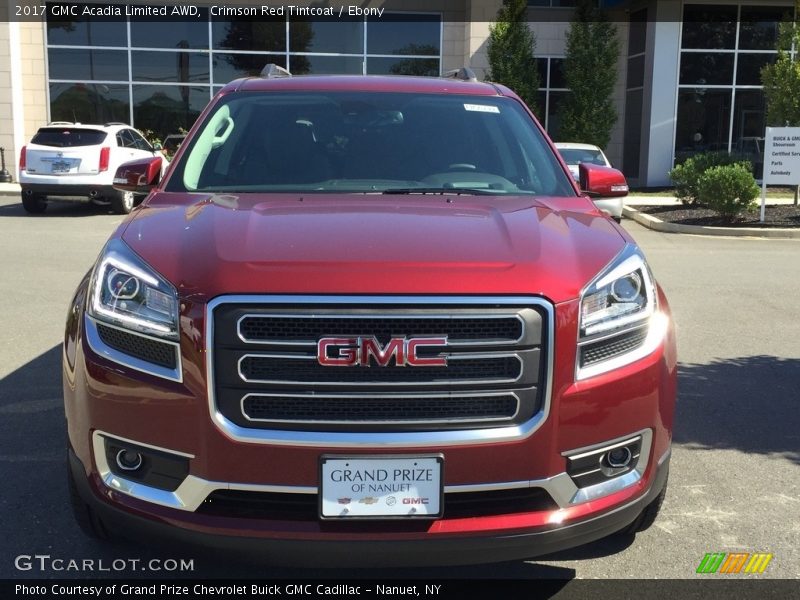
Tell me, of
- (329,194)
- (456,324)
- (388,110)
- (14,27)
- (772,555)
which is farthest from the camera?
(14,27)

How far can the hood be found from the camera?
2.54 meters

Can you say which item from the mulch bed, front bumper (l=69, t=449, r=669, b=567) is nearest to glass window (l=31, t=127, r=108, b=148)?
the mulch bed

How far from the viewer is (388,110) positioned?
166 inches

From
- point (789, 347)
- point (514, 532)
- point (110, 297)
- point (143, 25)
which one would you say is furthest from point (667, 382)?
point (143, 25)

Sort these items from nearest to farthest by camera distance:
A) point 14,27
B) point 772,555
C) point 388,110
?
point 772,555 < point 388,110 < point 14,27

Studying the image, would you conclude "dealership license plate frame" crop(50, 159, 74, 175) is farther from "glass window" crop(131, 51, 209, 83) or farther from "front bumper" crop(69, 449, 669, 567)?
"front bumper" crop(69, 449, 669, 567)

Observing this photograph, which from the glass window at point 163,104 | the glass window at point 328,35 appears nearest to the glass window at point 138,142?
the glass window at point 163,104

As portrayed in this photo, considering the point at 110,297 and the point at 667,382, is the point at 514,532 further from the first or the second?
the point at 110,297

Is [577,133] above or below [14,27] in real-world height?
below

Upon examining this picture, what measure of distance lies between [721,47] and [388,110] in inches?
867

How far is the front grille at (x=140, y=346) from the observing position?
8.50ft

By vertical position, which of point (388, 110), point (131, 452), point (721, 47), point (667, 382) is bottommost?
point (131, 452)

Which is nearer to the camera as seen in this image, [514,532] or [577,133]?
[514,532]

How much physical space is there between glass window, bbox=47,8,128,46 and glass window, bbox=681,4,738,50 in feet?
50.7
